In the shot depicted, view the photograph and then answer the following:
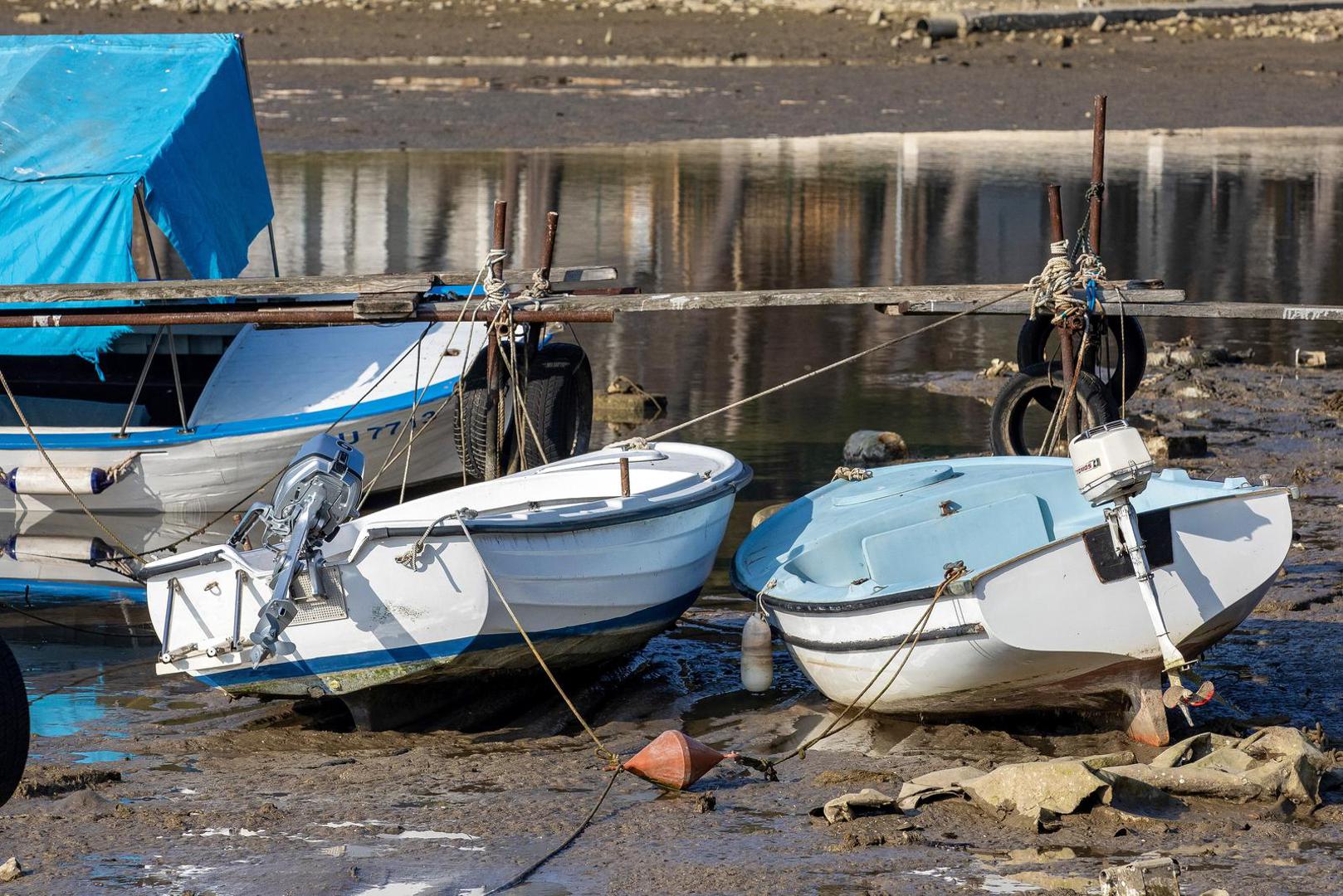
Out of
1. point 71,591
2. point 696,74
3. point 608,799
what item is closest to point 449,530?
point 608,799

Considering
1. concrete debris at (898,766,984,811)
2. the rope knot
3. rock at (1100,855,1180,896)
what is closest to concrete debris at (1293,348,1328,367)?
concrete debris at (898,766,984,811)

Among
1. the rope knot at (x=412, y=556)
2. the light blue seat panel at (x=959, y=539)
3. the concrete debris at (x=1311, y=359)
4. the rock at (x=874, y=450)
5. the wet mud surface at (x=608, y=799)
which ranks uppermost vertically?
the rope knot at (x=412, y=556)

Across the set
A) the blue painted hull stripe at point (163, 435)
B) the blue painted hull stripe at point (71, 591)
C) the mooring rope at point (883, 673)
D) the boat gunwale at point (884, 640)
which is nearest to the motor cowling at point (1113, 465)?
the mooring rope at point (883, 673)

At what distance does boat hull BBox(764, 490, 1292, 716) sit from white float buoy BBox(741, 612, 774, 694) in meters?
0.44

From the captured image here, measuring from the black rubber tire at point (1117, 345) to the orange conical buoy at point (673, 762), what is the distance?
398cm

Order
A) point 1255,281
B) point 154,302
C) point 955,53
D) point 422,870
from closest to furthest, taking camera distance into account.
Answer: point 422,870 < point 154,302 < point 1255,281 < point 955,53

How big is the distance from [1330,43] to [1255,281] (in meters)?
20.4

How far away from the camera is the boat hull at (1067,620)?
282 inches

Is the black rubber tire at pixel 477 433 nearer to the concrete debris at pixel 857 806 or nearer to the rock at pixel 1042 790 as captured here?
the concrete debris at pixel 857 806

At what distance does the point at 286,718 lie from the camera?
8164 mm

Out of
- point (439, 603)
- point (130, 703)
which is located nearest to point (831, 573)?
point (439, 603)

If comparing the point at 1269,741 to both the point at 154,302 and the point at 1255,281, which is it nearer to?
the point at 154,302

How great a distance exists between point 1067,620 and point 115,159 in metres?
8.32

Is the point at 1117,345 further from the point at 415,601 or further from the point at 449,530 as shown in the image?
the point at 415,601
